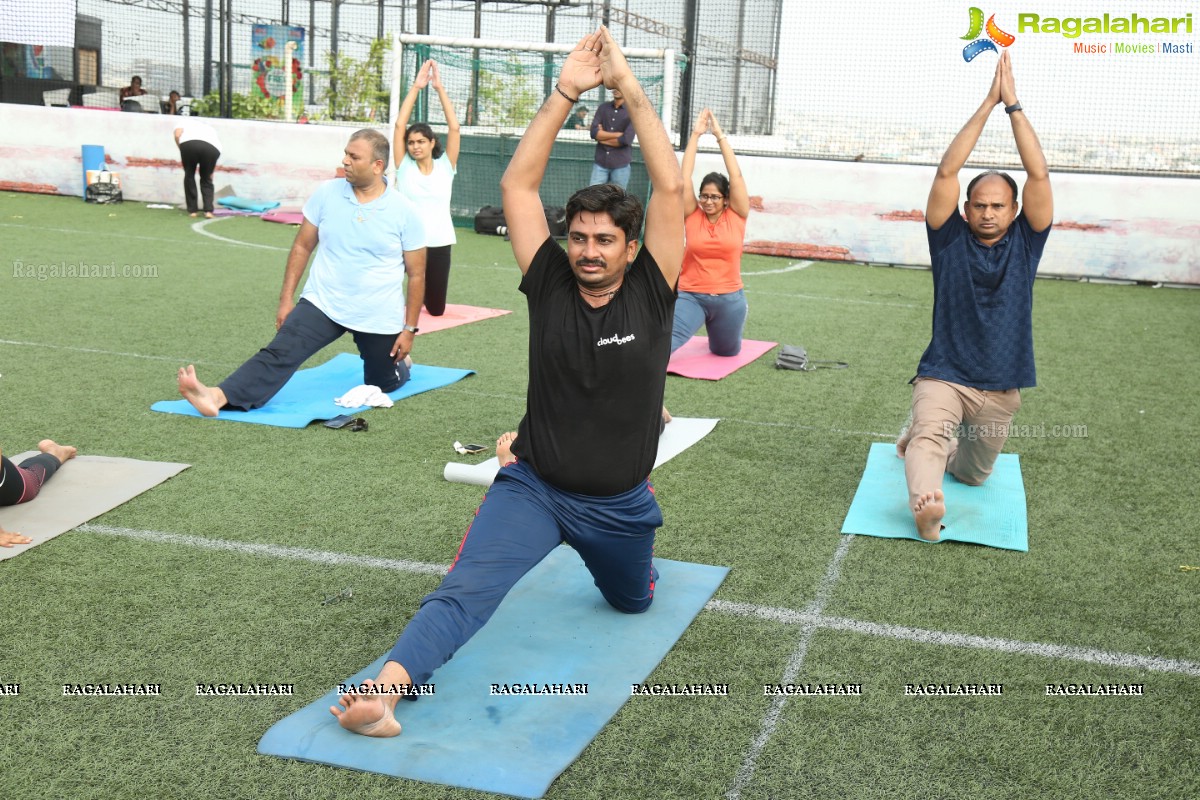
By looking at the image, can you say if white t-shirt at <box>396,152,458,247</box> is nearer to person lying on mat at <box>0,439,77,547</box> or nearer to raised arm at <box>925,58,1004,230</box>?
person lying on mat at <box>0,439,77,547</box>

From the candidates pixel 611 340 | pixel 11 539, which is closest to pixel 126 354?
pixel 11 539

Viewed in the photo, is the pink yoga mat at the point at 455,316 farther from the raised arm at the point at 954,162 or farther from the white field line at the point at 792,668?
the white field line at the point at 792,668

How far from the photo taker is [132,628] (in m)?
4.03

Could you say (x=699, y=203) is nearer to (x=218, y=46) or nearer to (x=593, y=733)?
(x=593, y=733)

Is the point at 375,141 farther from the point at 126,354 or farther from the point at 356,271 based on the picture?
the point at 126,354

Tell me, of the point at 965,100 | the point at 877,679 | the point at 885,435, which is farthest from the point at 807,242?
the point at 877,679

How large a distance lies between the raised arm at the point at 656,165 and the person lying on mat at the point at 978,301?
6.37 ft

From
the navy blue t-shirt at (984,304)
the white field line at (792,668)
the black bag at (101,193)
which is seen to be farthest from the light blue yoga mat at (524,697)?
the black bag at (101,193)

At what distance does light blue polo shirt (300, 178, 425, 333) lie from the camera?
23.8ft

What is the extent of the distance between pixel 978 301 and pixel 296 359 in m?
3.97

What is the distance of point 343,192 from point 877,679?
189 inches

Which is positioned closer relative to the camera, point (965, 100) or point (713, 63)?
point (965, 100)

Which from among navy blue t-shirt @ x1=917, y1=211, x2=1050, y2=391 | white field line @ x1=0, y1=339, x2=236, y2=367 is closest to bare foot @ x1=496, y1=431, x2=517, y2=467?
navy blue t-shirt @ x1=917, y1=211, x2=1050, y2=391

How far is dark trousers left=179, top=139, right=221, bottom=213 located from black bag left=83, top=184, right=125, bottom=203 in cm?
134
